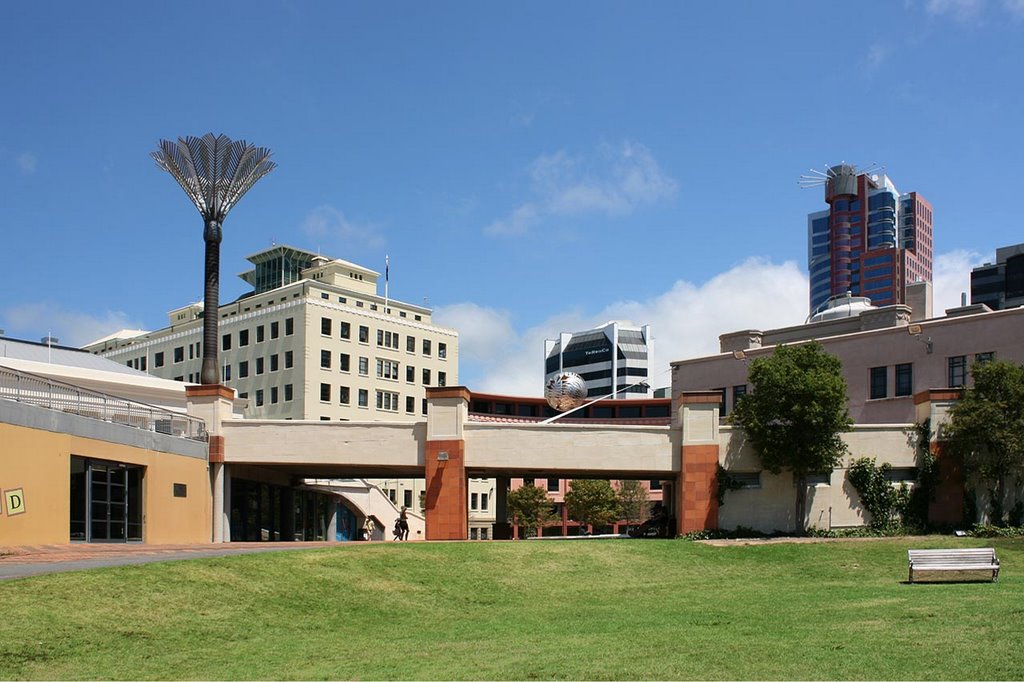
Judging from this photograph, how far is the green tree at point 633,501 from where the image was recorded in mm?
104688

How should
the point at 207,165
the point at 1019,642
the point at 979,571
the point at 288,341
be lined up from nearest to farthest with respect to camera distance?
1. the point at 1019,642
2. the point at 979,571
3. the point at 207,165
4. the point at 288,341

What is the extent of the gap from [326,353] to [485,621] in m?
82.7

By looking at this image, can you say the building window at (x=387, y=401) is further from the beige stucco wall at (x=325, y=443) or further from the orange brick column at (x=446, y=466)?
the orange brick column at (x=446, y=466)

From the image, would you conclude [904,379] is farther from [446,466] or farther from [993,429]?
[446,466]

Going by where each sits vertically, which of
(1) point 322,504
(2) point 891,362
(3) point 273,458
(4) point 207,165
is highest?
(4) point 207,165

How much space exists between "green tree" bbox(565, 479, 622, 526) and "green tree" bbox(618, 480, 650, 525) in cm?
252

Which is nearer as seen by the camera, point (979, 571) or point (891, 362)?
point (979, 571)

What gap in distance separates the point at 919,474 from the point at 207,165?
109 ft

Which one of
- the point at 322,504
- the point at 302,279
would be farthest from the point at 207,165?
the point at 302,279

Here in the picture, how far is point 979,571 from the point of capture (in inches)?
1017

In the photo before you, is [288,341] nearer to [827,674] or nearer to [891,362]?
[891,362]

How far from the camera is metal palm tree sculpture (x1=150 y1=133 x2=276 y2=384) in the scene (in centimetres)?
5031

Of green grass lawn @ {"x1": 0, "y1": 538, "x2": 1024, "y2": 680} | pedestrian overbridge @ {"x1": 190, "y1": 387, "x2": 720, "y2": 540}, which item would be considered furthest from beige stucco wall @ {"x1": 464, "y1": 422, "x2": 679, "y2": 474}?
green grass lawn @ {"x1": 0, "y1": 538, "x2": 1024, "y2": 680}

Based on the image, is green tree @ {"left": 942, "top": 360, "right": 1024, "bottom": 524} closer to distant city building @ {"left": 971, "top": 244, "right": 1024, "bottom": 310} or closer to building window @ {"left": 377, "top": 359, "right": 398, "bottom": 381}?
building window @ {"left": 377, "top": 359, "right": 398, "bottom": 381}
